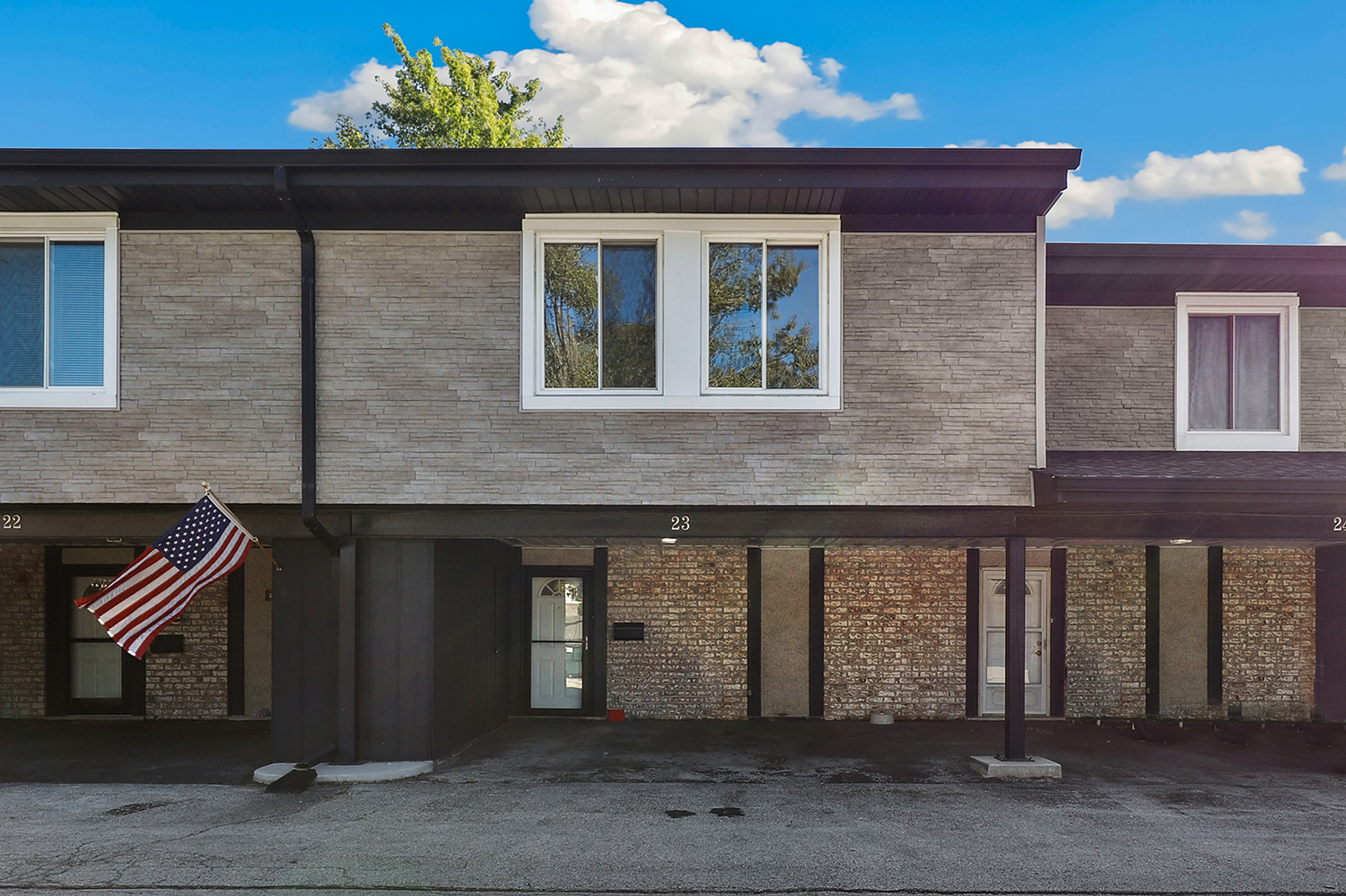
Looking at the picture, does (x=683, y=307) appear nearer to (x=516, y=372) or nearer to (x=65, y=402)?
(x=516, y=372)

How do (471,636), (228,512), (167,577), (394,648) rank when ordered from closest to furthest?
(167,577), (228,512), (394,648), (471,636)

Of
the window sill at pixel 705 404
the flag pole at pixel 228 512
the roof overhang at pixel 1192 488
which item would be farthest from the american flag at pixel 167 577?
the roof overhang at pixel 1192 488

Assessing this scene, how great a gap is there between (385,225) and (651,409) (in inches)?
129

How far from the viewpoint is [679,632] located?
12.2 m

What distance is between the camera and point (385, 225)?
8.86 m

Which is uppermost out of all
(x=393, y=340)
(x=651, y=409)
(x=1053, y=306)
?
(x=1053, y=306)

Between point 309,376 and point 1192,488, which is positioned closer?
point 1192,488

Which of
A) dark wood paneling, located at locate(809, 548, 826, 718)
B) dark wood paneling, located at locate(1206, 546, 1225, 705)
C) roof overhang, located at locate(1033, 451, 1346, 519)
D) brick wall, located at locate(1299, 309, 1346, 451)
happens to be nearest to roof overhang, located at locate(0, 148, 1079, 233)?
roof overhang, located at locate(1033, 451, 1346, 519)

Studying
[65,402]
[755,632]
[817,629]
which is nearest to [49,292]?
[65,402]

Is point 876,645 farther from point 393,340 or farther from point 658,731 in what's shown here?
point 393,340

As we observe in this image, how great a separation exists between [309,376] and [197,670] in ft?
19.4

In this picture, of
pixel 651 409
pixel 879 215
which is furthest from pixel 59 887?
pixel 879 215

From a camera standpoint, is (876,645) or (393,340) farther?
(876,645)

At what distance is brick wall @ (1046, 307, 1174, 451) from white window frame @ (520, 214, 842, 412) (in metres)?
3.30
